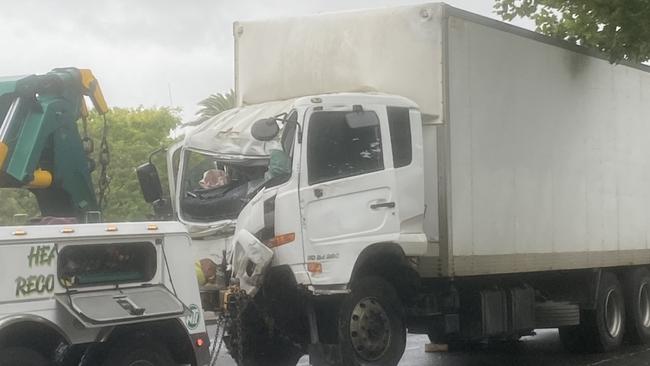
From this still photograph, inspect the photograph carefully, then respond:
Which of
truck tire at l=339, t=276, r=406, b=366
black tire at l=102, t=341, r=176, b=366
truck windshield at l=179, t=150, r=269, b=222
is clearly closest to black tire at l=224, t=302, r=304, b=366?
truck tire at l=339, t=276, r=406, b=366

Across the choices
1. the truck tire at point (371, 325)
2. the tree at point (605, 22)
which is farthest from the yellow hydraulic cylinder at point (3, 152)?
the tree at point (605, 22)

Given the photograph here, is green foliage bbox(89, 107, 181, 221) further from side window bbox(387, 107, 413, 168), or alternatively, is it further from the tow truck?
the tow truck

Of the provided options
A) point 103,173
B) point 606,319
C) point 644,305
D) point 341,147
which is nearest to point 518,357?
point 606,319

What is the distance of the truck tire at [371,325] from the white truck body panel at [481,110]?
87cm

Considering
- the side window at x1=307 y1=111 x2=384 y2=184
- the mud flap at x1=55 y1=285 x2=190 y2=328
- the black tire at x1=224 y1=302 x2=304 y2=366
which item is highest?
the side window at x1=307 y1=111 x2=384 y2=184

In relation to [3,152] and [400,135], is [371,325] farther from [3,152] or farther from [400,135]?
[3,152]

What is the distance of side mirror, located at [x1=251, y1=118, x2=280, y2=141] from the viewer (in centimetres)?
837

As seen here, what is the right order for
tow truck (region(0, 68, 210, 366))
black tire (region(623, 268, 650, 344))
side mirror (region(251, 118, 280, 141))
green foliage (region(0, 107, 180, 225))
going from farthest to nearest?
green foliage (region(0, 107, 180, 225)) < black tire (region(623, 268, 650, 344)) < side mirror (region(251, 118, 280, 141)) < tow truck (region(0, 68, 210, 366))

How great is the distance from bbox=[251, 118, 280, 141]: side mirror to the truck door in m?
0.34

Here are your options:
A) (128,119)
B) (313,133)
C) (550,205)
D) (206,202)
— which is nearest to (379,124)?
(313,133)

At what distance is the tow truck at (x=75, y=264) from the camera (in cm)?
607

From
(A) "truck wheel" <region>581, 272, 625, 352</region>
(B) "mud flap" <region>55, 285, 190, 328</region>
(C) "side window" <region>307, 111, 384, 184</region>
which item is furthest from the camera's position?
(A) "truck wheel" <region>581, 272, 625, 352</region>

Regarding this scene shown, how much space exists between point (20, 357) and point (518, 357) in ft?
27.7

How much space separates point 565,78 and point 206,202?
215 inches
